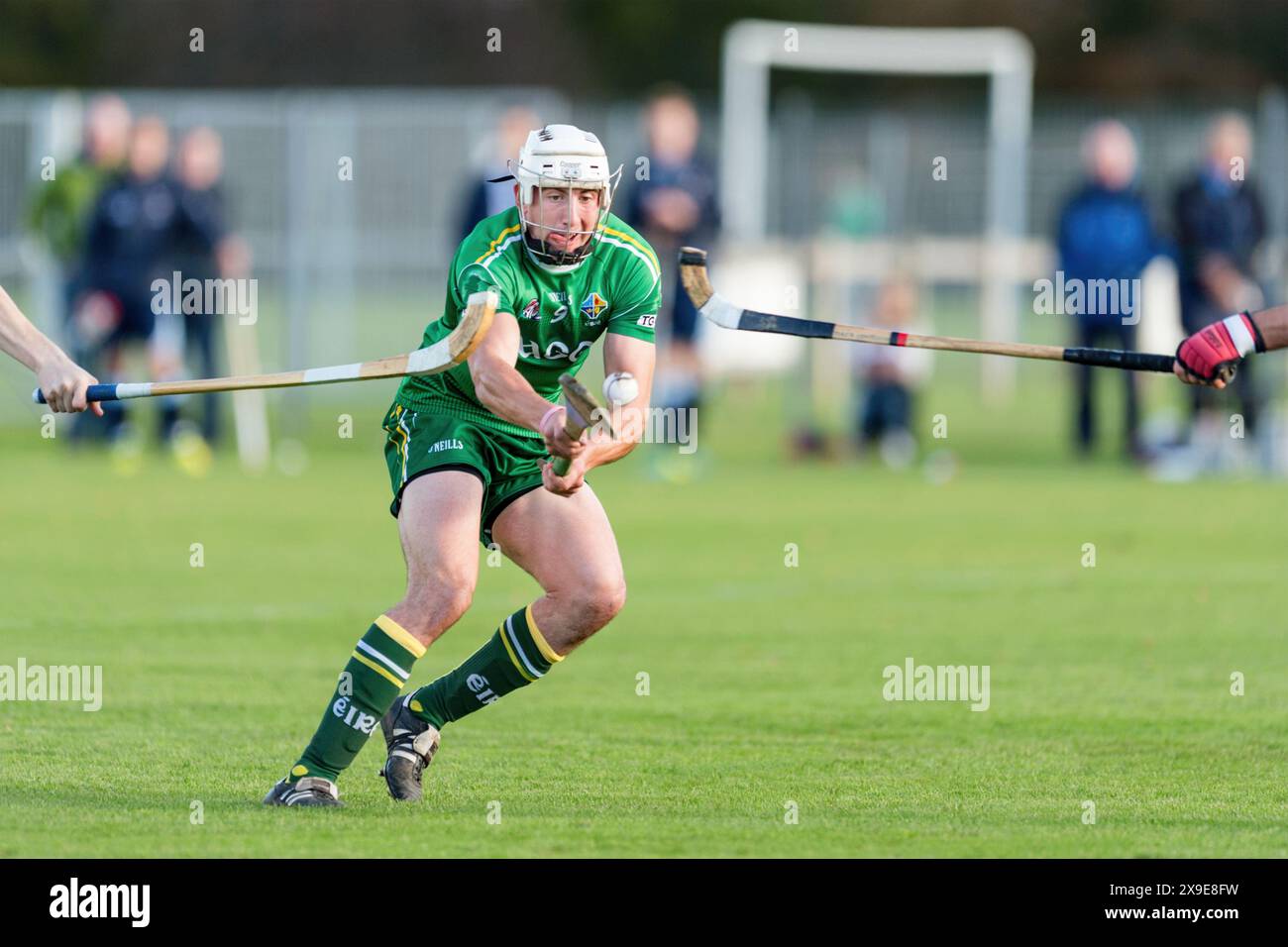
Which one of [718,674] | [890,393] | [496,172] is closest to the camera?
[718,674]

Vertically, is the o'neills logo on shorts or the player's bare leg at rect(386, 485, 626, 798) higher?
the o'neills logo on shorts

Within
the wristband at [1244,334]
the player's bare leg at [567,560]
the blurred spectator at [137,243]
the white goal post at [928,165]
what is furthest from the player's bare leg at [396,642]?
the white goal post at [928,165]

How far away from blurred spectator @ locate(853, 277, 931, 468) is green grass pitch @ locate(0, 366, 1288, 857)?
1785 millimetres

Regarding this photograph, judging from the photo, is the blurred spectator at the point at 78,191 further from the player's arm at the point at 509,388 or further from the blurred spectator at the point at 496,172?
the player's arm at the point at 509,388

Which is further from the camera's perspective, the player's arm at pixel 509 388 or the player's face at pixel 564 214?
the player's face at pixel 564 214

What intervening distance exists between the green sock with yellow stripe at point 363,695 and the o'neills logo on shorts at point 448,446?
1.89 ft

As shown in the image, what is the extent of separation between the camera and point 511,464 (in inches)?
268

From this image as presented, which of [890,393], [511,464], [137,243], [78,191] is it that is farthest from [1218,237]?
[511,464]

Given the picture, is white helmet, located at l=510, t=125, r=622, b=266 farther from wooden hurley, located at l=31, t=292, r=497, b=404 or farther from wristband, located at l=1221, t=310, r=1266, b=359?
wristband, located at l=1221, t=310, r=1266, b=359

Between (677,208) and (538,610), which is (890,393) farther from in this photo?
(538,610)

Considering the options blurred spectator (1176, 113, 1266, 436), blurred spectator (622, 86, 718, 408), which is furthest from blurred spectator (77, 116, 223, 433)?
blurred spectator (1176, 113, 1266, 436)

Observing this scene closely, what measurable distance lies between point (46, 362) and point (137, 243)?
11.5 metres

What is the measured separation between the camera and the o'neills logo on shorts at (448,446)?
6.67m

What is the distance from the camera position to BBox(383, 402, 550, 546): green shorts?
667 centimetres
